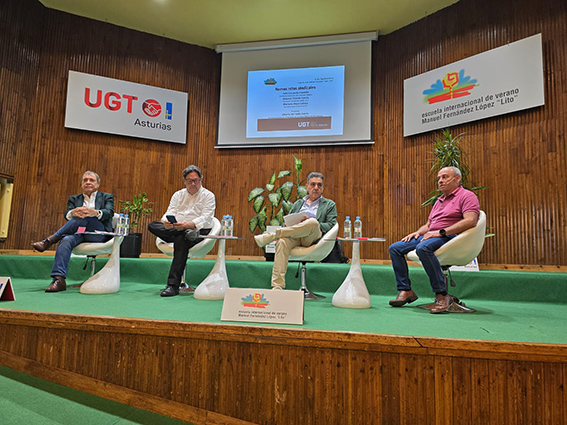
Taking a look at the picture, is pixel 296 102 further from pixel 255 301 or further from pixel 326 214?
pixel 255 301

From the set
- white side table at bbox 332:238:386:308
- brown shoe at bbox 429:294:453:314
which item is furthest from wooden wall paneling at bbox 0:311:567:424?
white side table at bbox 332:238:386:308

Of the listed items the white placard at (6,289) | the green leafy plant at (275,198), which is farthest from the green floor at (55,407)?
the green leafy plant at (275,198)

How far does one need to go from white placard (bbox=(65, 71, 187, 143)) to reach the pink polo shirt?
4261 mm

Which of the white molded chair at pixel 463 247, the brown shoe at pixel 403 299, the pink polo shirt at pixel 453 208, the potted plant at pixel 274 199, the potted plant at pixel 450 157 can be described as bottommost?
the brown shoe at pixel 403 299

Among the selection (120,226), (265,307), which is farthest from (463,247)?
(120,226)

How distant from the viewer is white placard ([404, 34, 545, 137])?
4.23 m

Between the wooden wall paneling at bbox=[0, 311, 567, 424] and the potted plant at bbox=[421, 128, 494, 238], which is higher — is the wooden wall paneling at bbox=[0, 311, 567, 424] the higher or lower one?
the lower one

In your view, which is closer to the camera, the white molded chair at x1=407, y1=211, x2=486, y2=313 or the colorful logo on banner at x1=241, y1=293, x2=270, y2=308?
the colorful logo on banner at x1=241, y1=293, x2=270, y2=308

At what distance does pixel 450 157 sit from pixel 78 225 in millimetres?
3855

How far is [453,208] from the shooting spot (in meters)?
2.63

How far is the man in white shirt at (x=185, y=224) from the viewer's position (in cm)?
308

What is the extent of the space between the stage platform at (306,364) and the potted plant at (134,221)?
2612 millimetres

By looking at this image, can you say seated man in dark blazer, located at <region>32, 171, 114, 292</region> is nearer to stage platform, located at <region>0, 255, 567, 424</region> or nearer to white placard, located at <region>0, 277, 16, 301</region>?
white placard, located at <region>0, 277, 16, 301</region>

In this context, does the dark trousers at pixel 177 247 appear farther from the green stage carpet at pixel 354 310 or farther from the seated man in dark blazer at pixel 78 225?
the seated man in dark blazer at pixel 78 225
